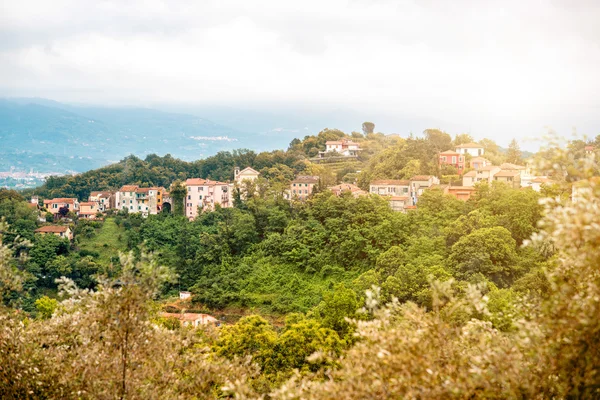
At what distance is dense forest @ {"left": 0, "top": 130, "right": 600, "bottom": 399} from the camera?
6.26 metres

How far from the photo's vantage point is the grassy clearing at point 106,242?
135 feet

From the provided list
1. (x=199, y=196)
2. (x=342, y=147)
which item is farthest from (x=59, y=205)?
(x=342, y=147)

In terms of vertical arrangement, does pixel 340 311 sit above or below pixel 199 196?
below

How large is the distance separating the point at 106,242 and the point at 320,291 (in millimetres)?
20835

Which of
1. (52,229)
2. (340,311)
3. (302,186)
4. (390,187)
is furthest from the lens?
(302,186)

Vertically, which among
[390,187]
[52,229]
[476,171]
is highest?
[476,171]

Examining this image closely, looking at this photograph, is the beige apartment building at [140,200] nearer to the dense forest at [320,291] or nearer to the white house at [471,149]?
the dense forest at [320,291]

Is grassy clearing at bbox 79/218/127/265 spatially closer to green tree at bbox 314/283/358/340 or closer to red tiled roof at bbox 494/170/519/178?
green tree at bbox 314/283/358/340

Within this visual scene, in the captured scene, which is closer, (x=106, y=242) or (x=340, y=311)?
(x=340, y=311)

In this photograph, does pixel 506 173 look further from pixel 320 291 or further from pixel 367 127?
pixel 367 127

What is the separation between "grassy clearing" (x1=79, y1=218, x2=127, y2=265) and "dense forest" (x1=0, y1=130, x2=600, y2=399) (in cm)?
16

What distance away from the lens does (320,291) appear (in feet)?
97.3

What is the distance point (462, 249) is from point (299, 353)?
1102cm

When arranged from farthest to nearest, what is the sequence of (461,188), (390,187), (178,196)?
1. (178,196)
2. (390,187)
3. (461,188)
